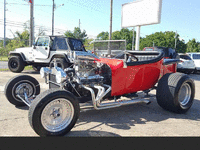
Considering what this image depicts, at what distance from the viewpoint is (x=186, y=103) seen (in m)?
4.47

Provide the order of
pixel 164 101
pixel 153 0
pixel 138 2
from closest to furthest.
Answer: pixel 164 101 → pixel 153 0 → pixel 138 2

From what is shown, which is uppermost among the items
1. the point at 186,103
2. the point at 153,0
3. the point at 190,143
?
the point at 153,0

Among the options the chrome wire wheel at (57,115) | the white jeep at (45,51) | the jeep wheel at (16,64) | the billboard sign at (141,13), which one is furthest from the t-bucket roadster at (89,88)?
the billboard sign at (141,13)

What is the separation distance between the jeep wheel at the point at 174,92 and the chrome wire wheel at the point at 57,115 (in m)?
2.35

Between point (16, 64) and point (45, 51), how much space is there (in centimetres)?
234

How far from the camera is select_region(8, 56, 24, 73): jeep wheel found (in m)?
10.8

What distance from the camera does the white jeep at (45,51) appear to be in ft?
32.1

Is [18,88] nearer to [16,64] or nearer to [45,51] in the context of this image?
[45,51]

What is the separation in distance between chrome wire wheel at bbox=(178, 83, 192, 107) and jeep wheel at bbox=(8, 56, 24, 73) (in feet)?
31.0

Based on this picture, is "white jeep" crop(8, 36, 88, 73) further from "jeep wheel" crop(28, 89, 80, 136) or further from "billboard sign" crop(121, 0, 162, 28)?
"billboard sign" crop(121, 0, 162, 28)

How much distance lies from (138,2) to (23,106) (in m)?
13.6

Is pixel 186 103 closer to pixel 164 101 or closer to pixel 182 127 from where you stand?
pixel 164 101

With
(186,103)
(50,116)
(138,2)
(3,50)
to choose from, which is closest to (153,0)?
(138,2)

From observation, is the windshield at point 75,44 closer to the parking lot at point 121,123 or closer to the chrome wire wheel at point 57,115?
the parking lot at point 121,123
